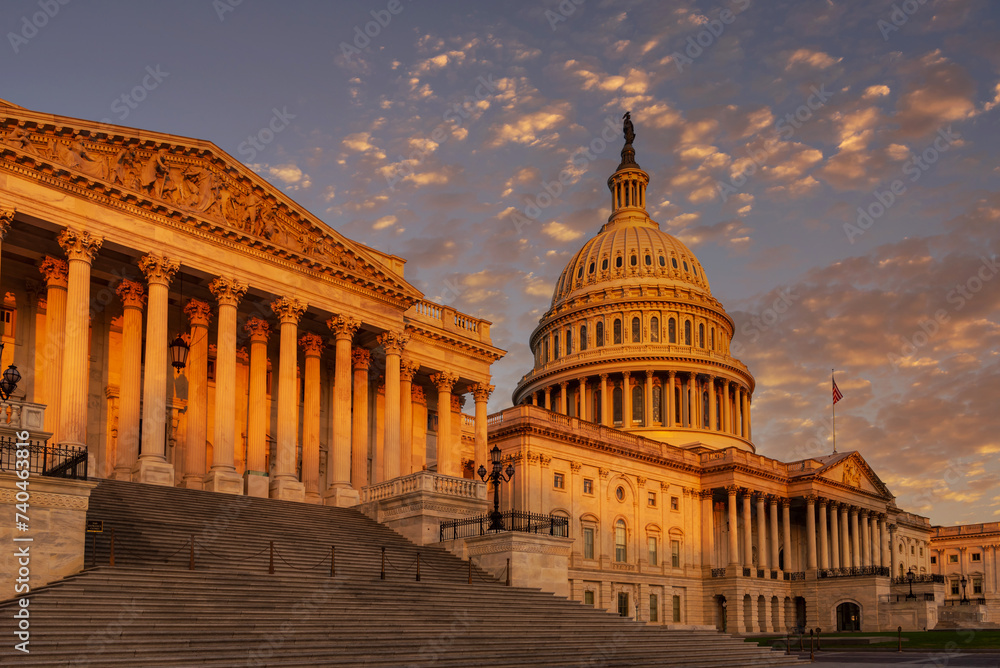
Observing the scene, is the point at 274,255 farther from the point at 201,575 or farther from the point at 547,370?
the point at 547,370

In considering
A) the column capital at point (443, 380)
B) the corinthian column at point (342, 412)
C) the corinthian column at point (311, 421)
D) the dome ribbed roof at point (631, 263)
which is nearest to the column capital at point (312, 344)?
the corinthian column at point (311, 421)

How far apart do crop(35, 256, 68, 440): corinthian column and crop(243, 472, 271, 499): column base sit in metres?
4.68

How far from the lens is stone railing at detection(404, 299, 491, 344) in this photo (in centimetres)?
5291

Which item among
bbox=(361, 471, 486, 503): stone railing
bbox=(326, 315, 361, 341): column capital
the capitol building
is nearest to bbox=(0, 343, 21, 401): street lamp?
the capitol building

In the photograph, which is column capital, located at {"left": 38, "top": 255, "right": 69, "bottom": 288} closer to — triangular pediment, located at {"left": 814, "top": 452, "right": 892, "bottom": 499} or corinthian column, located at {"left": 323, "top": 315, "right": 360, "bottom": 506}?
corinthian column, located at {"left": 323, "top": 315, "right": 360, "bottom": 506}

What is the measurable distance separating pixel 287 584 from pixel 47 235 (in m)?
18.1

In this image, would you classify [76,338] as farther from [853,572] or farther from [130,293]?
[853,572]

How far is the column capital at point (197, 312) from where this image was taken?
42656 mm

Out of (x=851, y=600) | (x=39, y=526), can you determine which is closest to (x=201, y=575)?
(x=39, y=526)

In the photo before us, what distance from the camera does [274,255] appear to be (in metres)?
42.6

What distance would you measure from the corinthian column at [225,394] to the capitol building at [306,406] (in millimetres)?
90

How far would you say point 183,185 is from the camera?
1567 inches

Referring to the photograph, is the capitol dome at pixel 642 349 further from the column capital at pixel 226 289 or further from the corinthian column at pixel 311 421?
the column capital at pixel 226 289

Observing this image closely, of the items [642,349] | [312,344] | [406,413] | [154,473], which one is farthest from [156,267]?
[642,349]
